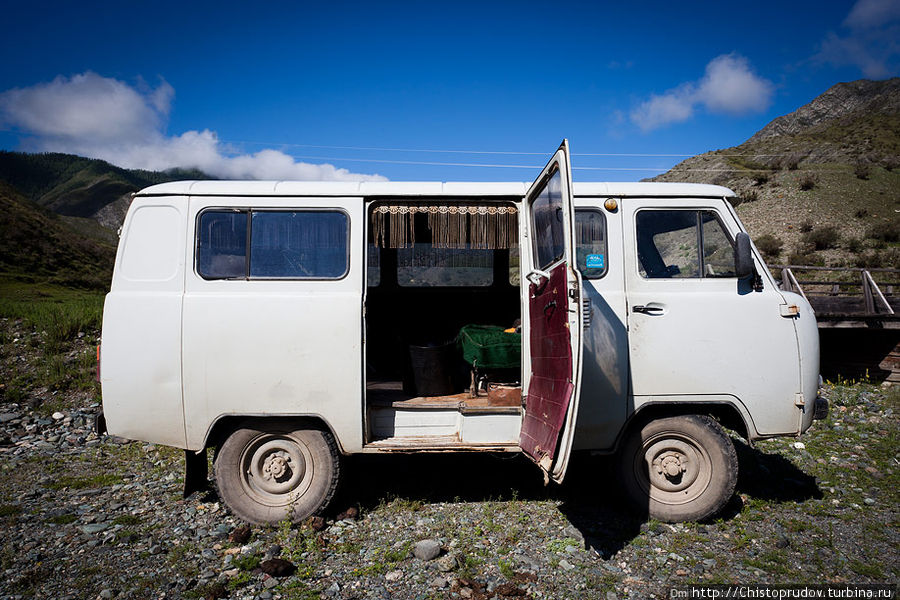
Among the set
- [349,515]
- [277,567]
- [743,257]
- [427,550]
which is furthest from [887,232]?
[277,567]

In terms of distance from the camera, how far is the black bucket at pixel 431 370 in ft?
16.6

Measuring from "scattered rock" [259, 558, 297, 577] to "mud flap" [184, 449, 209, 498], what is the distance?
129 centimetres

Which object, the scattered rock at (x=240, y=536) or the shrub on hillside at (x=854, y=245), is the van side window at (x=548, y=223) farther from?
the shrub on hillside at (x=854, y=245)

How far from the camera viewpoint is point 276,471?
14.2 ft

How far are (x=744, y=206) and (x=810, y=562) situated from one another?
30.3 metres

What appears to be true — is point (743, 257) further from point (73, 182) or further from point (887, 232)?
point (73, 182)

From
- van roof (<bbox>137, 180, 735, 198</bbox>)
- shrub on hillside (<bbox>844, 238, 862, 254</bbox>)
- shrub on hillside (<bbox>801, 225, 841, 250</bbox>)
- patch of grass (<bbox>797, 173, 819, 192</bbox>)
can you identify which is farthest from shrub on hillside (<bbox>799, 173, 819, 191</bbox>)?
van roof (<bbox>137, 180, 735, 198</bbox>)

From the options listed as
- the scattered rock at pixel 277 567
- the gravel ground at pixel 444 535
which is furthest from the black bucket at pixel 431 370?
the scattered rock at pixel 277 567

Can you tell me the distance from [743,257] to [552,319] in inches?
65.5

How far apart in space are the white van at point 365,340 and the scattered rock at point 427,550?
0.74m

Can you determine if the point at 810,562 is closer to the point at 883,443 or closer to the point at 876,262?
the point at 883,443

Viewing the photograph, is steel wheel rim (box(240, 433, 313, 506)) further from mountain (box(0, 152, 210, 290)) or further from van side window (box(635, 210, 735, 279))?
van side window (box(635, 210, 735, 279))

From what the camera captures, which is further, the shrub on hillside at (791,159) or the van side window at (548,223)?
the shrub on hillside at (791,159)

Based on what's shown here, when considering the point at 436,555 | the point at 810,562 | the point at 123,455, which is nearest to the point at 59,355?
the point at 123,455
